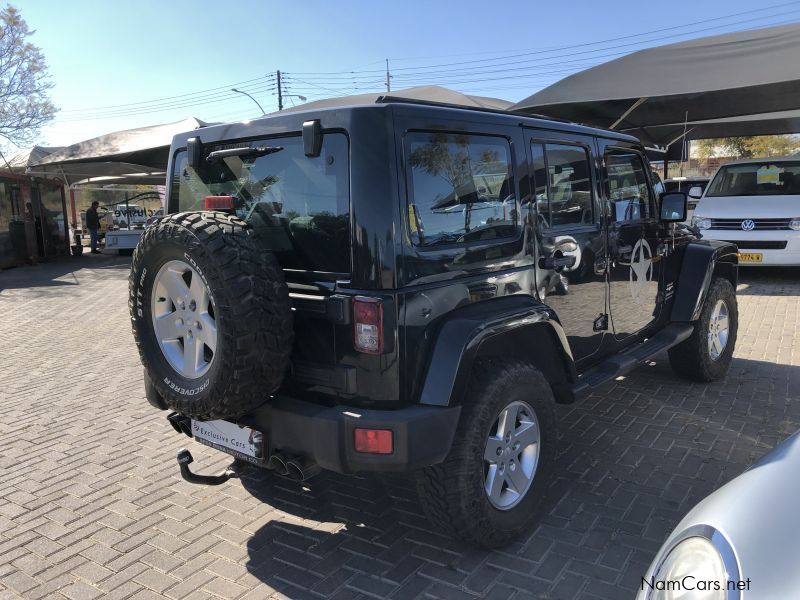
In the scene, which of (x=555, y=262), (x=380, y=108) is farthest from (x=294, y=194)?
(x=555, y=262)

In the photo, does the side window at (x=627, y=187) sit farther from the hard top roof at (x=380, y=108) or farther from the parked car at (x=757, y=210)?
the parked car at (x=757, y=210)

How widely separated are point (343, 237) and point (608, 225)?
210cm

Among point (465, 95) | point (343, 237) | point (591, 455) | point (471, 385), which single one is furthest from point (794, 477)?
point (465, 95)

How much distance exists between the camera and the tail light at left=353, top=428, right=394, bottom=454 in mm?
2379

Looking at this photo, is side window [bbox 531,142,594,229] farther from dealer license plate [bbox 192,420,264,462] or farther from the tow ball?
the tow ball

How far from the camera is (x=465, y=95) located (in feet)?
41.9

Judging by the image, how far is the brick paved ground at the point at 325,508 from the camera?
267 cm

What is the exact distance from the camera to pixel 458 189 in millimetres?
2775

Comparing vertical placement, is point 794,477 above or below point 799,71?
below

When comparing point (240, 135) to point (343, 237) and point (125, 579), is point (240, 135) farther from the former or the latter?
point (125, 579)

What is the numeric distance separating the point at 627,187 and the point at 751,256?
6680 mm

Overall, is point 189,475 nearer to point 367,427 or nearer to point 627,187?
point 367,427

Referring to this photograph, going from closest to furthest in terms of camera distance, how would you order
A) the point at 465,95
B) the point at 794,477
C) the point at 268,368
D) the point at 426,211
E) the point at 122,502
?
the point at 794,477
the point at 268,368
the point at 426,211
the point at 122,502
the point at 465,95

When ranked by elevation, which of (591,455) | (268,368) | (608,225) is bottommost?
(591,455)
